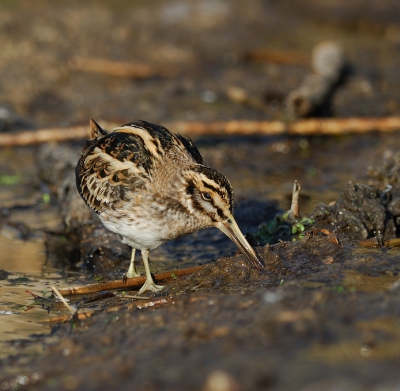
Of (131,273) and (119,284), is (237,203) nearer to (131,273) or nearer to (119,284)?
(131,273)

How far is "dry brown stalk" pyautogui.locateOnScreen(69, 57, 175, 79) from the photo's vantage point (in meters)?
14.0

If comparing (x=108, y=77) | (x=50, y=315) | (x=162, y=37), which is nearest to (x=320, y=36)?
(x=162, y=37)

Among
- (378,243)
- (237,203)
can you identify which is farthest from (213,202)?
(237,203)

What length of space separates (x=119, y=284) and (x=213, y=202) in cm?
122

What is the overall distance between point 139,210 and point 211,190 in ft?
2.31

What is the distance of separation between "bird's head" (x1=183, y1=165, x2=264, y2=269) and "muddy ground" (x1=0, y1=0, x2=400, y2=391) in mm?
166

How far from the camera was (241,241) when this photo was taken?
634 centimetres

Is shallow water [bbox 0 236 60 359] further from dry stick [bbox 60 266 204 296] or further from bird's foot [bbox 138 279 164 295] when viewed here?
bird's foot [bbox 138 279 164 295]

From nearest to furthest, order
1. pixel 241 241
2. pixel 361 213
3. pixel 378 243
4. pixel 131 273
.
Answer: pixel 241 241, pixel 378 243, pixel 131 273, pixel 361 213

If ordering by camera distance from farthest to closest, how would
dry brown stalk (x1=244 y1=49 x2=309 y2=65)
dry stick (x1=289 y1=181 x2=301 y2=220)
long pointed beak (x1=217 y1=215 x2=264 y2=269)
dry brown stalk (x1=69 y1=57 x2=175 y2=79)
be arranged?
dry brown stalk (x1=244 y1=49 x2=309 y2=65)
dry brown stalk (x1=69 y1=57 x2=175 y2=79)
dry stick (x1=289 y1=181 x2=301 y2=220)
long pointed beak (x1=217 y1=215 x2=264 y2=269)

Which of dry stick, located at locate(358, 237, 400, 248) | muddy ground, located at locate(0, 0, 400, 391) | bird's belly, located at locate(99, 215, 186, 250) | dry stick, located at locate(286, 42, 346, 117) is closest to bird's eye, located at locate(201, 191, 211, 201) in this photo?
bird's belly, located at locate(99, 215, 186, 250)

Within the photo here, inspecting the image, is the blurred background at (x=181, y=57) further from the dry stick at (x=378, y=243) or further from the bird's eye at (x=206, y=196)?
the dry stick at (x=378, y=243)

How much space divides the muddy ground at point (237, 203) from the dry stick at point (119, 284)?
11 cm

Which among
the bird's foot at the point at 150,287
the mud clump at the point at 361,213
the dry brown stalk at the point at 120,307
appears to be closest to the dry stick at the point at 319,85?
the mud clump at the point at 361,213
